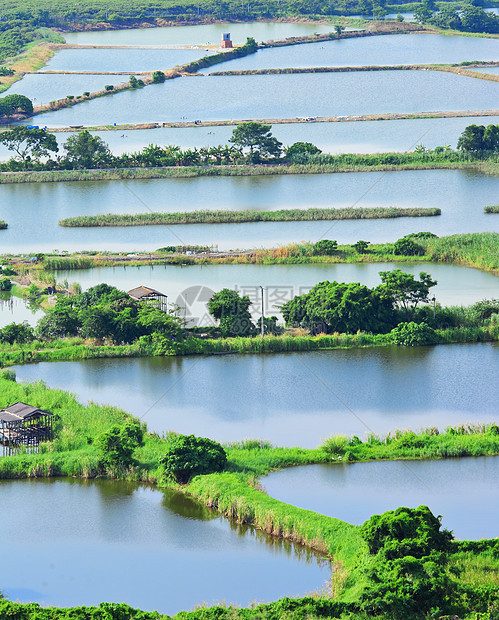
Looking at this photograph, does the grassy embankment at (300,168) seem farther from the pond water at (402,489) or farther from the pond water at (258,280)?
the pond water at (402,489)

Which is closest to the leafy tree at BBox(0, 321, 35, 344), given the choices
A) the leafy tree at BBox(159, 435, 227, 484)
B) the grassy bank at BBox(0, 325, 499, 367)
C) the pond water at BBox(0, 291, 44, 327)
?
the grassy bank at BBox(0, 325, 499, 367)

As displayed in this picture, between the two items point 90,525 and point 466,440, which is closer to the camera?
point 90,525

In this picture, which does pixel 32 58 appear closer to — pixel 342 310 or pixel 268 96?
pixel 268 96

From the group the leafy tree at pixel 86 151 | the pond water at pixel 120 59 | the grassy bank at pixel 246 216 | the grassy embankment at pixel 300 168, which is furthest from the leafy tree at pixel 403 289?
the pond water at pixel 120 59

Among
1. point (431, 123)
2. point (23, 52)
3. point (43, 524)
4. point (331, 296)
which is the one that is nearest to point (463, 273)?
point (331, 296)

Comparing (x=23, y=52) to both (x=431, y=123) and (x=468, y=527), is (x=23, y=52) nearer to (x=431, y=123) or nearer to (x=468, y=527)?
(x=431, y=123)
